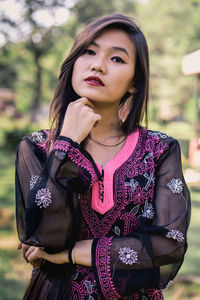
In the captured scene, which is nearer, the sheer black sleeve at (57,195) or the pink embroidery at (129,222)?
the sheer black sleeve at (57,195)

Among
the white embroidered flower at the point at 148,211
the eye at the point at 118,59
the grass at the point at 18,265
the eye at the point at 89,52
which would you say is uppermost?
the eye at the point at 89,52

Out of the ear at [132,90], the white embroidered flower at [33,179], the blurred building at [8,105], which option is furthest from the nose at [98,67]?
the blurred building at [8,105]

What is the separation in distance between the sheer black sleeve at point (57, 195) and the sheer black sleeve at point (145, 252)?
0.43 ft

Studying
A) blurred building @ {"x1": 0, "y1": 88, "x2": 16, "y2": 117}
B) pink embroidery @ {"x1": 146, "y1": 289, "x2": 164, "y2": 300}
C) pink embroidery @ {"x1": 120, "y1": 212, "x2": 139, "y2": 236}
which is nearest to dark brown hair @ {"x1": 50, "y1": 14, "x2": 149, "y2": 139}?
pink embroidery @ {"x1": 120, "y1": 212, "x2": 139, "y2": 236}

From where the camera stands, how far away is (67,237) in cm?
129

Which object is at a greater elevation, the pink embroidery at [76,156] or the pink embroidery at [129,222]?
the pink embroidery at [76,156]

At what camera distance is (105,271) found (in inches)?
50.6

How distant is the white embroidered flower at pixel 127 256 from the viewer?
50.9 inches

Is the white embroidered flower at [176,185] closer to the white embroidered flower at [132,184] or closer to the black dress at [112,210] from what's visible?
the black dress at [112,210]

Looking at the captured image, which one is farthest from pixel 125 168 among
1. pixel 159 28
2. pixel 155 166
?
pixel 159 28

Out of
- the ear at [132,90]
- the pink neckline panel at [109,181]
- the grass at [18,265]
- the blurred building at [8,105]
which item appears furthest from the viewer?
the blurred building at [8,105]

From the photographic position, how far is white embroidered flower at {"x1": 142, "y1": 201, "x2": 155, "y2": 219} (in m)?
1.39

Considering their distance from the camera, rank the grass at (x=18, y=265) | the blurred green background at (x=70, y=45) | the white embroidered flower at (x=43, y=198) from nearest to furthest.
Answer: the white embroidered flower at (x=43, y=198), the grass at (x=18, y=265), the blurred green background at (x=70, y=45)

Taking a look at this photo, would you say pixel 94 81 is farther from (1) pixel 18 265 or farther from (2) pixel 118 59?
(1) pixel 18 265
